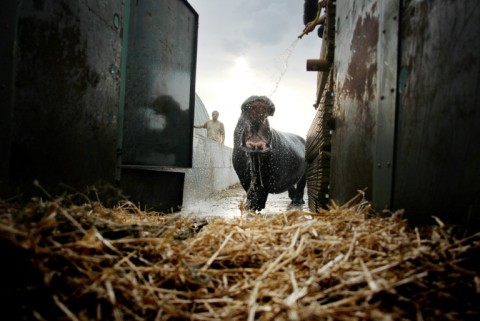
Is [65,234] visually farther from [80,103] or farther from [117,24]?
[117,24]

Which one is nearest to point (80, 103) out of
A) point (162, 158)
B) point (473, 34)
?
point (162, 158)

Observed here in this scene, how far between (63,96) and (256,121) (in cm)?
445

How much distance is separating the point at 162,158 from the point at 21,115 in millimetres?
2070

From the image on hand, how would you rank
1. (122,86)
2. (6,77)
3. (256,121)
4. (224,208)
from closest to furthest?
(6,77)
(122,86)
(256,121)
(224,208)

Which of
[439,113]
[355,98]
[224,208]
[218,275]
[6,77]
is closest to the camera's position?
[218,275]

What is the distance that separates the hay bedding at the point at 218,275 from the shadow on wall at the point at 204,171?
464cm

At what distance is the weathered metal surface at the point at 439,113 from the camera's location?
4.62ft

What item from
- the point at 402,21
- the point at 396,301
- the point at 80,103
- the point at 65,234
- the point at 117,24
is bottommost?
the point at 396,301

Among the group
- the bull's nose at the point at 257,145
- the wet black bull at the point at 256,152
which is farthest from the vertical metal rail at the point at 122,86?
the bull's nose at the point at 257,145

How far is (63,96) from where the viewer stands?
212cm

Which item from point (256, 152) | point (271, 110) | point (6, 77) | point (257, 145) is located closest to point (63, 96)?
point (6, 77)

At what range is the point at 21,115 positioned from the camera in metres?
1.76

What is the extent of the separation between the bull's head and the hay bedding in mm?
4875

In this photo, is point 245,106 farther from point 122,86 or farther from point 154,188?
point 122,86
